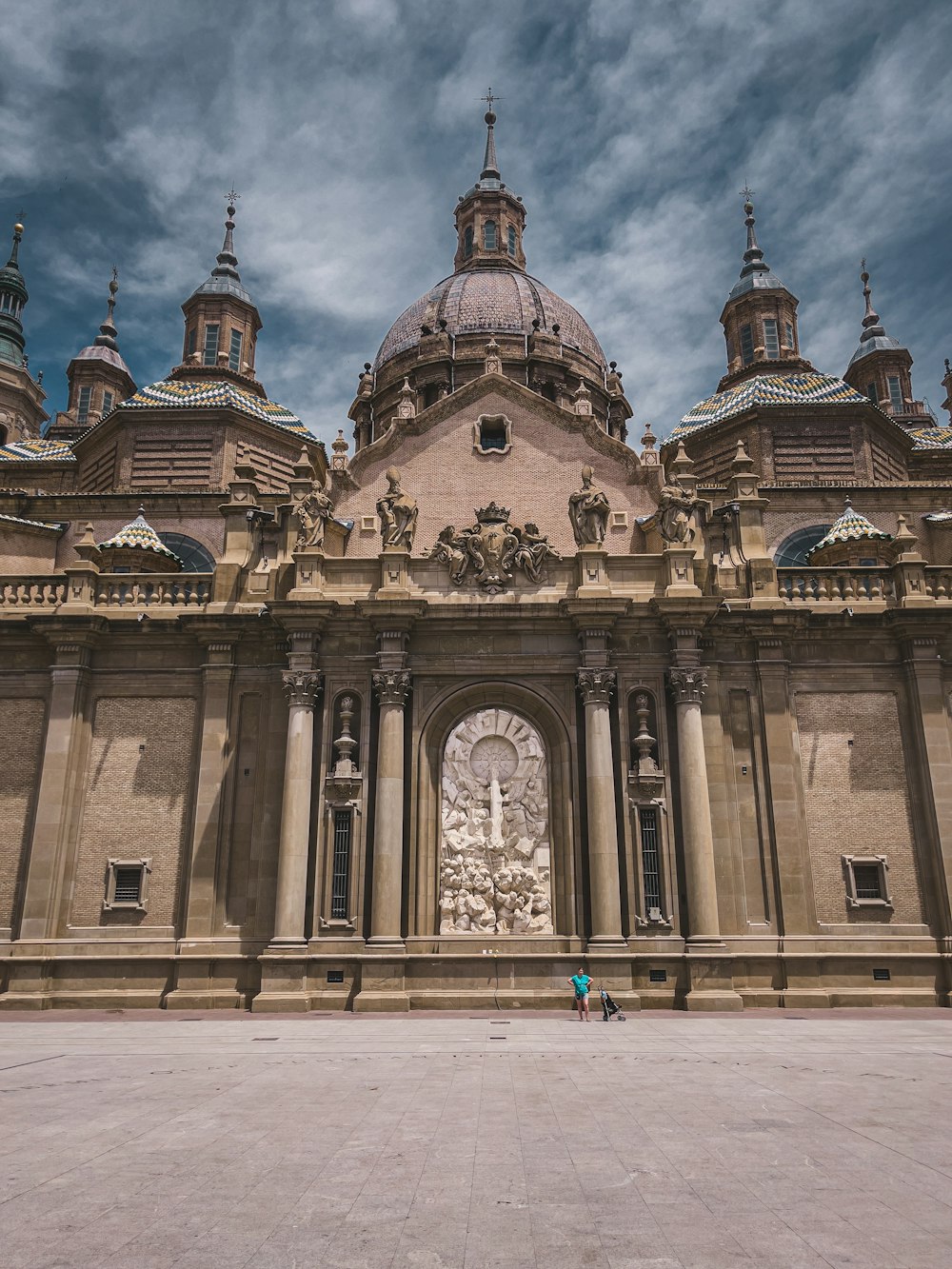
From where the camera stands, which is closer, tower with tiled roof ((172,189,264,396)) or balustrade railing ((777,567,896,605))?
balustrade railing ((777,567,896,605))

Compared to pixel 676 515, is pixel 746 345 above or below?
above

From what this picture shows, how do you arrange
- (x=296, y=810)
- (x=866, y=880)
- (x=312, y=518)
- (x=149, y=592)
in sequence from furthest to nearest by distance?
(x=149, y=592)
(x=312, y=518)
(x=866, y=880)
(x=296, y=810)

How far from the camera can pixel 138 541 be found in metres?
33.2

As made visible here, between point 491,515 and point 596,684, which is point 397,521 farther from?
point 596,684

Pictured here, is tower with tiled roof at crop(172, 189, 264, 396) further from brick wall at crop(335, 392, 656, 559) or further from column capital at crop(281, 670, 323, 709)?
column capital at crop(281, 670, 323, 709)

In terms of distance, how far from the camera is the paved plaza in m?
7.14

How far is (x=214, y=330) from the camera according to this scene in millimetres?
50188

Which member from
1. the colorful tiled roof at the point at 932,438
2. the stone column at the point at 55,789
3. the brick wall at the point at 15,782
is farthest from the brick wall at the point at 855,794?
the colorful tiled roof at the point at 932,438

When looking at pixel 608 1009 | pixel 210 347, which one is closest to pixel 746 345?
pixel 210 347

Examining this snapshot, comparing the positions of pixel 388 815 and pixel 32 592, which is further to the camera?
pixel 32 592

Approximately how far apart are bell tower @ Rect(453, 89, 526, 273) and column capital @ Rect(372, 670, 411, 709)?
40.0 metres

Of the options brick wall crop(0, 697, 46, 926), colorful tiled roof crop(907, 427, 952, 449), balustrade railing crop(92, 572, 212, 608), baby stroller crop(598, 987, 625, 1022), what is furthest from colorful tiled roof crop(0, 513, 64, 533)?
colorful tiled roof crop(907, 427, 952, 449)

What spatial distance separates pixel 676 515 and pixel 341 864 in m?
13.7

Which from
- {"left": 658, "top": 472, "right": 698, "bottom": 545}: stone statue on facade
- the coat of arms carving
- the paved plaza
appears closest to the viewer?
the paved plaza
